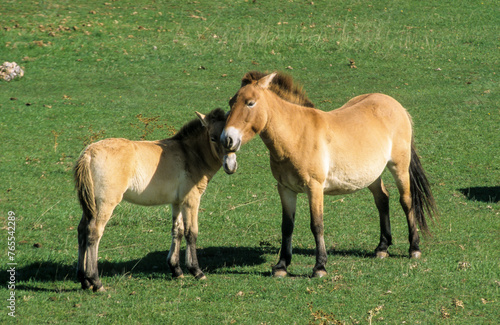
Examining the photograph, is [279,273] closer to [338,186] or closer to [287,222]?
[287,222]

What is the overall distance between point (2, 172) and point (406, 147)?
9229mm

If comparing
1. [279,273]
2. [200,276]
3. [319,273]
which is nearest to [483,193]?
[319,273]

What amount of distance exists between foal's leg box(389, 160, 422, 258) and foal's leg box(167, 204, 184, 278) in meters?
3.34

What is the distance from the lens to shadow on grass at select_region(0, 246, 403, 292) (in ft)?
25.9

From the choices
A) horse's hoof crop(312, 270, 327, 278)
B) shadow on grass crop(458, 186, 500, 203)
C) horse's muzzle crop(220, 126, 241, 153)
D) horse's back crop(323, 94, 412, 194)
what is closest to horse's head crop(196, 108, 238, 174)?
horse's muzzle crop(220, 126, 241, 153)

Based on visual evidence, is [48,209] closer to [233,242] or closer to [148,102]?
[233,242]

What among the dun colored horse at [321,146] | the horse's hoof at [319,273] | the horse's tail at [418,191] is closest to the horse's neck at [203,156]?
the dun colored horse at [321,146]

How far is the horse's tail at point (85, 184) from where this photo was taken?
702 cm

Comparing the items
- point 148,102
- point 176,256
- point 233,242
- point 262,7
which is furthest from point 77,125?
point 262,7

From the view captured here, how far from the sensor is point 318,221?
25.8ft

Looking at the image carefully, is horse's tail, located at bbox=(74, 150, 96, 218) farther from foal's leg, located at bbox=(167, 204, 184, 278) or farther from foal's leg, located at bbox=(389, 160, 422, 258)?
foal's leg, located at bbox=(389, 160, 422, 258)

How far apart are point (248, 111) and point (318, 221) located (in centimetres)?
186

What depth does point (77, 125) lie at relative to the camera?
16.5m

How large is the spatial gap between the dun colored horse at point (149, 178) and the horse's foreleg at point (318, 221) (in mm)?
1356
